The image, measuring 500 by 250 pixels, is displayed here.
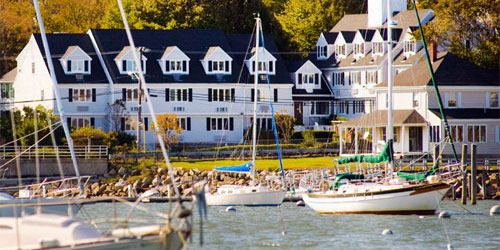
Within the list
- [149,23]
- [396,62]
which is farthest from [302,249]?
[149,23]

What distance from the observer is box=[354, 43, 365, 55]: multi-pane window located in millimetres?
92562

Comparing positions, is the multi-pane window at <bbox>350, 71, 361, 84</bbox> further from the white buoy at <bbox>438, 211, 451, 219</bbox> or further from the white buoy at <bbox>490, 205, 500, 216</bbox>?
the white buoy at <bbox>438, 211, 451, 219</bbox>

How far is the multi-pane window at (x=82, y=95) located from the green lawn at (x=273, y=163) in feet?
48.2

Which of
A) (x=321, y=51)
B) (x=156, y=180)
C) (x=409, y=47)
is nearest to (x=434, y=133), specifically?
(x=409, y=47)

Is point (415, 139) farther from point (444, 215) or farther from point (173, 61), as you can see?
point (444, 215)

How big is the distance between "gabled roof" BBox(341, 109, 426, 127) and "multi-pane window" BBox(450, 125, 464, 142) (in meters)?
2.13

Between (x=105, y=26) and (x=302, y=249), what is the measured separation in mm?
67872

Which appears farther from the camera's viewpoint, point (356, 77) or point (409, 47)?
point (356, 77)

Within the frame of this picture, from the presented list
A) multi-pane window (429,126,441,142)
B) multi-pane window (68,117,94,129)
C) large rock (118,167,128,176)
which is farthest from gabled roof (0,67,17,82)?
multi-pane window (429,126,441,142)

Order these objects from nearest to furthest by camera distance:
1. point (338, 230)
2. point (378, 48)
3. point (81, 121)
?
point (338, 230)
point (81, 121)
point (378, 48)

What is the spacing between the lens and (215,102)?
8494 centimetres

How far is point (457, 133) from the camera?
70.4 meters

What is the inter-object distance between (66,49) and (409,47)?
2940 centimetres

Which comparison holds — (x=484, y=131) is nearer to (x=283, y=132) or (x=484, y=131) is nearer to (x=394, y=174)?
(x=283, y=132)
